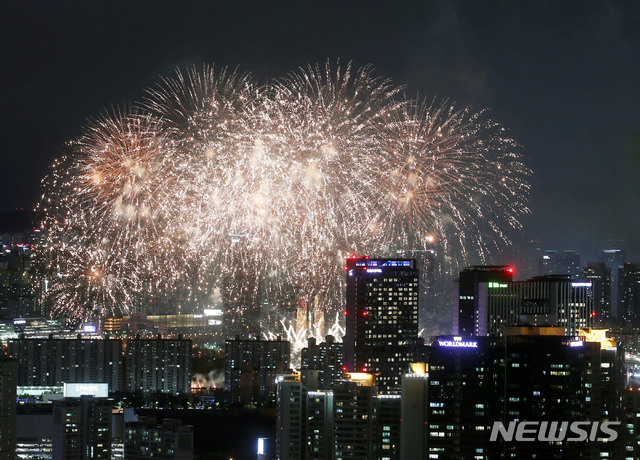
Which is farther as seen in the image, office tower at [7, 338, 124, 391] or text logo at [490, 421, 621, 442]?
office tower at [7, 338, 124, 391]

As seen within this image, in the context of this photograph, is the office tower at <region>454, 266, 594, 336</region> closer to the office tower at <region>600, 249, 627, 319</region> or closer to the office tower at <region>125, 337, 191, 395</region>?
the office tower at <region>600, 249, 627, 319</region>

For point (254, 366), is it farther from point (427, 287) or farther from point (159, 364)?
point (427, 287)

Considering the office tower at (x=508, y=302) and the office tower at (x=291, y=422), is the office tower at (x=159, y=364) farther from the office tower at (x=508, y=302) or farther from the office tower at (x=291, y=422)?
the office tower at (x=291, y=422)

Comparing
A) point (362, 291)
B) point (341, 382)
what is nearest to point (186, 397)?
point (362, 291)

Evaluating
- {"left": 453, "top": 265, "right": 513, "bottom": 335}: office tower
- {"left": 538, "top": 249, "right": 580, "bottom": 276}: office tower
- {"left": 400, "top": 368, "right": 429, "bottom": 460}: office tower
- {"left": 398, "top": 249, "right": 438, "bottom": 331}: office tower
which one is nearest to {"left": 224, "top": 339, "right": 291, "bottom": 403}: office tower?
{"left": 398, "top": 249, "right": 438, "bottom": 331}: office tower

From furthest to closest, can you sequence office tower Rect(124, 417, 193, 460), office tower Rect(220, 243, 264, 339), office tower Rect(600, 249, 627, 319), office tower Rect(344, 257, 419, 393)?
office tower Rect(220, 243, 264, 339)
office tower Rect(600, 249, 627, 319)
office tower Rect(344, 257, 419, 393)
office tower Rect(124, 417, 193, 460)

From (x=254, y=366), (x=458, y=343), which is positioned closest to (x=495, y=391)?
(x=458, y=343)

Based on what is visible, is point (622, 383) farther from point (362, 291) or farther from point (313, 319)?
point (313, 319)
